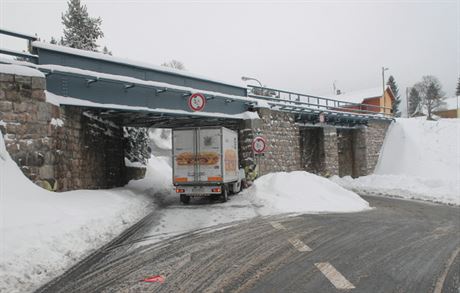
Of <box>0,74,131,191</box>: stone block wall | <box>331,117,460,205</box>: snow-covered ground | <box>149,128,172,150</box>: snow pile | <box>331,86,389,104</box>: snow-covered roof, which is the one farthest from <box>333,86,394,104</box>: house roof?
<box>0,74,131,191</box>: stone block wall

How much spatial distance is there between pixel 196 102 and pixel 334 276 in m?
12.5

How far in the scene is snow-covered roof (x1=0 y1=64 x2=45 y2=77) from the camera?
1071 cm

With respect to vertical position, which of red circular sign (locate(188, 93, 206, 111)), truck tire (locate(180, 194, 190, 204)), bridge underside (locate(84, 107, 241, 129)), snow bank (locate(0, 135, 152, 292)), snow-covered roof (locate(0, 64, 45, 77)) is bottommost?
truck tire (locate(180, 194, 190, 204))

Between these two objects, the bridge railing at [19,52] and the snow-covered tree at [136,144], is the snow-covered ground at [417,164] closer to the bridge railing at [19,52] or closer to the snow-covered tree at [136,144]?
the snow-covered tree at [136,144]

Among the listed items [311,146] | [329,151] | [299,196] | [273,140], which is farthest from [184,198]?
[311,146]

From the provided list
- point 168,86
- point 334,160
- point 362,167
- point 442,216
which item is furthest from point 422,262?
point 362,167

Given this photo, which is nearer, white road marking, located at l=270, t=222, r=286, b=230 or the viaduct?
white road marking, located at l=270, t=222, r=286, b=230

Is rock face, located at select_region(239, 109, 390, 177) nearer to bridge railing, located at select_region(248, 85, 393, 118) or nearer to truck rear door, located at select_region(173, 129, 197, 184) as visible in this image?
bridge railing, located at select_region(248, 85, 393, 118)

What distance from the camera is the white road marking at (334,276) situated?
200 inches

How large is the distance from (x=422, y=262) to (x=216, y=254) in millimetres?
3731

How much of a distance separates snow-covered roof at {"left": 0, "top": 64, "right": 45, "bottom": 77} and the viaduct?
0.09 ft

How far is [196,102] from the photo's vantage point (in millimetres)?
17000

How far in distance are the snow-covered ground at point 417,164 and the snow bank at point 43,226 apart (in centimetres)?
1724

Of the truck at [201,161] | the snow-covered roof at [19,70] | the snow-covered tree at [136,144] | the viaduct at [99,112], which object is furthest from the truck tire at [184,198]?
the snow-covered tree at [136,144]
